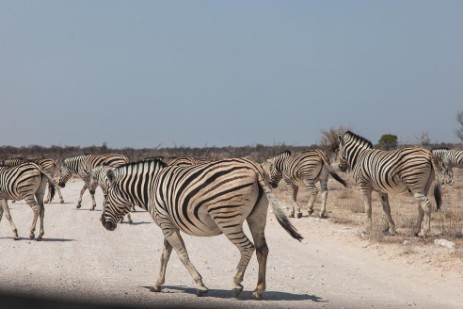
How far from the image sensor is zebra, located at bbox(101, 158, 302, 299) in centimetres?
820

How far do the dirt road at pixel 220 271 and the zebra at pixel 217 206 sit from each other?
0.53m

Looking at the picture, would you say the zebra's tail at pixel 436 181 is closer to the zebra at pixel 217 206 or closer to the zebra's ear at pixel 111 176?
the zebra at pixel 217 206

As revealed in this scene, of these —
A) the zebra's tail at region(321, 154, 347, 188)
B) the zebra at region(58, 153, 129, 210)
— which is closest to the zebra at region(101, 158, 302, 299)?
the zebra's tail at region(321, 154, 347, 188)

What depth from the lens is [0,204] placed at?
15539 mm

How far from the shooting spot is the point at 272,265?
11609 millimetres

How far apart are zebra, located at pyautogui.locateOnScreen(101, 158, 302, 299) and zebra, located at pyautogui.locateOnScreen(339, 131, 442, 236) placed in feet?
21.7

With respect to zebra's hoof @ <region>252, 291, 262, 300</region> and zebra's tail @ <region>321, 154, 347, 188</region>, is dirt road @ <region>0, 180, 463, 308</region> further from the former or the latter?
zebra's tail @ <region>321, 154, 347, 188</region>

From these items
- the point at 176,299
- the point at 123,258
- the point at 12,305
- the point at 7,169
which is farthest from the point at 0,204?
the point at 12,305

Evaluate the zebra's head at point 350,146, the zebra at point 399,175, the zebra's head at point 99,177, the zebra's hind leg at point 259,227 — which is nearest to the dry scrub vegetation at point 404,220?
the zebra at point 399,175

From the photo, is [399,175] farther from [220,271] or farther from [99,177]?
[99,177]

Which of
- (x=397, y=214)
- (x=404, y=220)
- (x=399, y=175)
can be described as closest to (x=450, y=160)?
(x=397, y=214)

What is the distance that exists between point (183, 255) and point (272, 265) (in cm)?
324

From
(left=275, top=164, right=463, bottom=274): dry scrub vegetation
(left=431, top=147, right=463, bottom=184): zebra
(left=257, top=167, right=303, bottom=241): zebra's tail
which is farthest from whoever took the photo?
(left=431, top=147, right=463, bottom=184): zebra

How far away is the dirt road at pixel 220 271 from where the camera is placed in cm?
843
